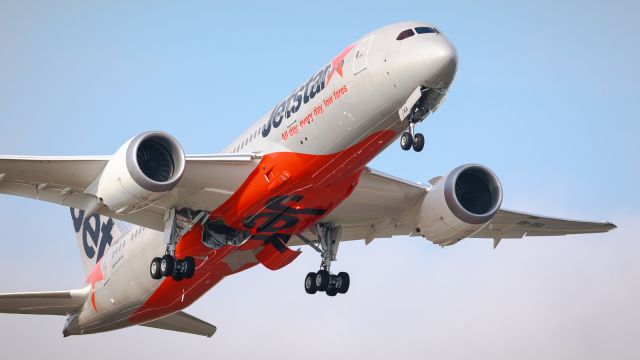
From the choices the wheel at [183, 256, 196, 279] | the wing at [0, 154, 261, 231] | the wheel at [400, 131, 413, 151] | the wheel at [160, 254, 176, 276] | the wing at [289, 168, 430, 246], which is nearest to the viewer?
the wheel at [400, 131, 413, 151]

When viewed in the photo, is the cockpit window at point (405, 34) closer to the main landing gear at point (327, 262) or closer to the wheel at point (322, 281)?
the main landing gear at point (327, 262)

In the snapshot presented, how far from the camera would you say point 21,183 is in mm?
29109

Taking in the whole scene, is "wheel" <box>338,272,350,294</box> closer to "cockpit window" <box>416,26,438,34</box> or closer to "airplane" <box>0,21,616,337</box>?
"airplane" <box>0,21,616,337</box>

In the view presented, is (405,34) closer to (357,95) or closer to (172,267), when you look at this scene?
(357,95)

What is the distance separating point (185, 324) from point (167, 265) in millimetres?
8502

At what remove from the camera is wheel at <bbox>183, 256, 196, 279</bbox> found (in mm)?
30364

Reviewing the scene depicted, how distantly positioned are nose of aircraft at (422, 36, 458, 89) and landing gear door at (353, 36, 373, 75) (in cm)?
173

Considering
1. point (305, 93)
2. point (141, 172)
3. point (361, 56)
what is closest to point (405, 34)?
point (361, 56)

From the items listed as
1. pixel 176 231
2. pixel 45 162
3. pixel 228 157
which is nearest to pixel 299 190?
pixel 228 157

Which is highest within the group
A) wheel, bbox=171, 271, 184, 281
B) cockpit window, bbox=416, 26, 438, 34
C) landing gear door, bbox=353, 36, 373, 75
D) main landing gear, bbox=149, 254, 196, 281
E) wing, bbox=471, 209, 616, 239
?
cockpit window, bbox=416, 26, 438, 34

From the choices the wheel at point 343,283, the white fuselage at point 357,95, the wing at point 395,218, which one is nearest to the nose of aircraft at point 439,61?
the white fuselage at point 357,95

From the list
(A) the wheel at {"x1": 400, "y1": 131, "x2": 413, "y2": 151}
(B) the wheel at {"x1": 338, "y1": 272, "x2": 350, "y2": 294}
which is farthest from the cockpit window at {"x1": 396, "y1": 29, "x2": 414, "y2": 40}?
(B) the wheel at {"x1": 338, "y1": 272, "x2": 350, "y2": 294}

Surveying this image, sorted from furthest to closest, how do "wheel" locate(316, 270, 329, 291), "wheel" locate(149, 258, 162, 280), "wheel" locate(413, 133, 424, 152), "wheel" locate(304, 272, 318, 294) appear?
"wheel" locate(304, 272, 318, 294) < "wheel" locate(316, 270, 329, 291) < "wheel" locate(149, 258, 162, 280) < "wheel" locate(413, 133, 424, 152)

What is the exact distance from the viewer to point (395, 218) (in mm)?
33688
